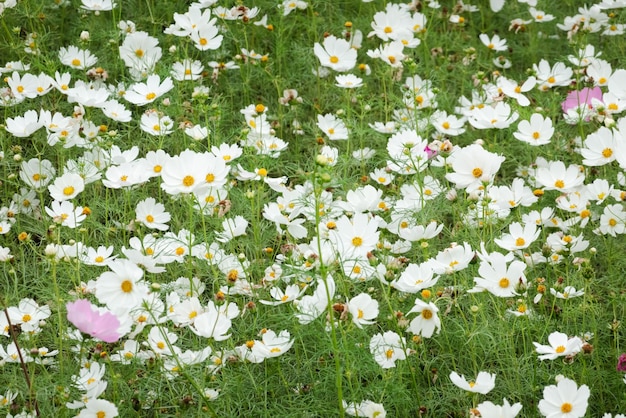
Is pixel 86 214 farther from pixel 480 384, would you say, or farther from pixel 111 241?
pixel 480 384

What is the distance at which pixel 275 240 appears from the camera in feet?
8.59

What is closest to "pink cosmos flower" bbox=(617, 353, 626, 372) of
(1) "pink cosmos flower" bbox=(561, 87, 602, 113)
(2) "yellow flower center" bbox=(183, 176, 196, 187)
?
(2) "yellow flower center" bbox=(183, 176, 196, 187)

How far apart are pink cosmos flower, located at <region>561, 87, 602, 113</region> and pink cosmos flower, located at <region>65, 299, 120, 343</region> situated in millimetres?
1864

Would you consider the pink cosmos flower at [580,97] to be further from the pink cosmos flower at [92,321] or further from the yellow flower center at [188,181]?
the pink cosmos flower at [92,321]

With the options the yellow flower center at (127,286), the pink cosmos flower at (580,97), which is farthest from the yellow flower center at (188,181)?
the pink cosmos flower at (580,97)

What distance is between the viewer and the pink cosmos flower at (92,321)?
1.73m

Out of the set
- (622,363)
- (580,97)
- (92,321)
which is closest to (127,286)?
(92,321)

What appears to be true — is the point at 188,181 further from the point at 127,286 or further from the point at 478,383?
the point at 478,383

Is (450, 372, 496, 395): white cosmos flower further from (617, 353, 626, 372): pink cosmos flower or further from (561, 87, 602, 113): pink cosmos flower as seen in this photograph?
(561, 87, 602, 113): pink cosmos flower

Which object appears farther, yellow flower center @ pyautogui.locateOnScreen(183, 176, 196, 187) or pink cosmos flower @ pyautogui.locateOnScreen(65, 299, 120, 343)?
yellow flower center @ pyautogui.locateOnScreen(183, 176, 196, 187)

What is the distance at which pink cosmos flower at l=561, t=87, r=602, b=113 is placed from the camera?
303 centimetres

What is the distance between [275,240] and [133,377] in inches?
26.1

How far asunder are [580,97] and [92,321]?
6.46ft

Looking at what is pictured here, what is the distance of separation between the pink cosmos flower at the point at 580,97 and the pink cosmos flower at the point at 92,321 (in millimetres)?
1864
